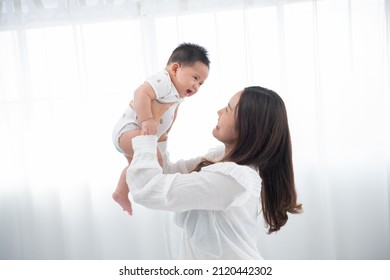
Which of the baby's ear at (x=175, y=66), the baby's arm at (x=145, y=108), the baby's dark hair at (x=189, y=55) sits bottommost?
the baby's arm at (x=145, y=108)

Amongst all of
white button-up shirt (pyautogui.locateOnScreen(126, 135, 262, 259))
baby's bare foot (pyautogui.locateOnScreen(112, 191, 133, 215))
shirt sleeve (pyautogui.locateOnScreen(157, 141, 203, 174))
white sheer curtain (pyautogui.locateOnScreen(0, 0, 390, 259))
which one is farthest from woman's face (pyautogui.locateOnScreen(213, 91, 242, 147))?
white sheer curtain (pyautogui.locateOnScreen(0, 0, 390, 259))

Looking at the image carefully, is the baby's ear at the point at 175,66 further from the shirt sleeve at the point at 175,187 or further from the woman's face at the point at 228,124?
the shirt sleeve at the point at 175,187

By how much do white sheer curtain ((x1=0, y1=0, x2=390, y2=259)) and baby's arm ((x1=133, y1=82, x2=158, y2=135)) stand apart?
39.7 inches

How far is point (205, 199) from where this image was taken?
3.00 ft

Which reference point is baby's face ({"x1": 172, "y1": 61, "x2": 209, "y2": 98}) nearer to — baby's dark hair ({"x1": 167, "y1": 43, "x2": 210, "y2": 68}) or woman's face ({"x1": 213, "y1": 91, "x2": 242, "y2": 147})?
baby's dark hair ({"x1": 167, "y1": 43, "x2": 210, "y2": 68})

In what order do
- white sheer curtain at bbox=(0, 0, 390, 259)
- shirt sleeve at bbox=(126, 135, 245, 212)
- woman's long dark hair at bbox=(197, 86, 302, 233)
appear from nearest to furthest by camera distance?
shirt sleeve at bbox=(126, 135, 245, 212), woman's long dark hair at bbox=(197, 86, 302, 233), white sheer curtain at bbox=(0, 0, 390, 259)

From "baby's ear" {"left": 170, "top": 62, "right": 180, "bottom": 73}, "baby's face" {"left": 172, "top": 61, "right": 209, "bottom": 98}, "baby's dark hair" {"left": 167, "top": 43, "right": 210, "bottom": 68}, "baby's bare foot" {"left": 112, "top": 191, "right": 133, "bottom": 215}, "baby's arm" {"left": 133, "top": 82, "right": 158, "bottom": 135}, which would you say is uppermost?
"baby's dark hair" {"left": 167, "top": 43, "right": 210, "bottom": 68}

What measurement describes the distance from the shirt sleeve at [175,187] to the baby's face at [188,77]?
1.21 ft

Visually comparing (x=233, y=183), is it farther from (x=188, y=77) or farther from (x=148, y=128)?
(x=188, y=77)

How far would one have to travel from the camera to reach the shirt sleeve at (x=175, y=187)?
891mm

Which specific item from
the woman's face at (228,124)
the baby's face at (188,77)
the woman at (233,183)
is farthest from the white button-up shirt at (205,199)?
the baby's face at (188,77)

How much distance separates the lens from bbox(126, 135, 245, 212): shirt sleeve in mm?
891

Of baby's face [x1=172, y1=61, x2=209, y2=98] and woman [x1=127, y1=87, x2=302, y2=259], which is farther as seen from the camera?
baby's face [x1=172, y1=61, x2=209, y2=98]

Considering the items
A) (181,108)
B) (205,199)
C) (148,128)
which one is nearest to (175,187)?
(205,199)
